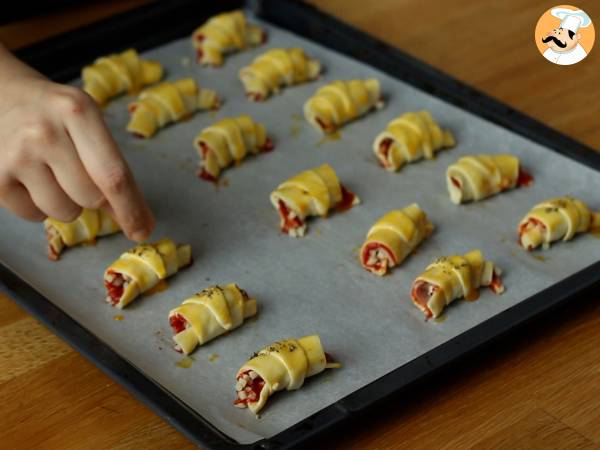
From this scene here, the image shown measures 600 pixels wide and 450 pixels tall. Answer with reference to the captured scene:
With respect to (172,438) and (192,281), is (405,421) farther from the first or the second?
(192,281)

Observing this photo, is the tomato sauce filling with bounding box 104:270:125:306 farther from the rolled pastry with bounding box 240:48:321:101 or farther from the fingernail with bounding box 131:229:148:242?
the rolled pastry with bounding box 240:48:321:101

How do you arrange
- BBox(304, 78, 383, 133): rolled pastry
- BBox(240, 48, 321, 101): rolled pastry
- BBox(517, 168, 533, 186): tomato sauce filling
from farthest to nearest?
BBox(240, 48, 321, 101): rolled pastry → BBox(304, 78, 383, 133): rolled pastry → BBox(517, 168, 533, 186): tomato sauce filling

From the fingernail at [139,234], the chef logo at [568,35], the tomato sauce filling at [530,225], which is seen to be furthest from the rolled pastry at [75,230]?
the chef logo at [568,35]

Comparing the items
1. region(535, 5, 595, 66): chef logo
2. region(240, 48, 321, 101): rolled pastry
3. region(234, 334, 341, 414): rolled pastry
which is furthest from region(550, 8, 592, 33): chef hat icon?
region(240, 48, 321, 101): rolled pastry

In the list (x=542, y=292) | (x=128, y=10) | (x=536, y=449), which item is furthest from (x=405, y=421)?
(x=128, y=10)

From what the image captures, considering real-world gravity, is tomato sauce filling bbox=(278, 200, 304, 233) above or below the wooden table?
above

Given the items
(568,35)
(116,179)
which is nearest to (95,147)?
(116,179)

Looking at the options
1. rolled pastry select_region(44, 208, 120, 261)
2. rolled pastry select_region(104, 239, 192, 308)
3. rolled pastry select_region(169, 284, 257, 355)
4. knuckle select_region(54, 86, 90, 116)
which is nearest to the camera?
knuckle select_region(54, 86, 90, 116)
